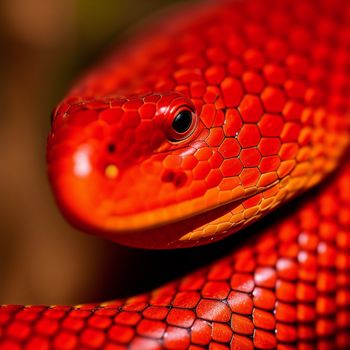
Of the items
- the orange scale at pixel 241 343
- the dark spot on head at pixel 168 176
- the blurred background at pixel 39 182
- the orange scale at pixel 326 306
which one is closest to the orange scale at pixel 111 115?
the dark spot on head at pixel 168 176

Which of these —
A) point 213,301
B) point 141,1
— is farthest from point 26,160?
point 213,301

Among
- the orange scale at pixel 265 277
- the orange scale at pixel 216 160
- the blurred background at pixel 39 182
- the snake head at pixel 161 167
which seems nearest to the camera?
the snake head at pixel 161 167

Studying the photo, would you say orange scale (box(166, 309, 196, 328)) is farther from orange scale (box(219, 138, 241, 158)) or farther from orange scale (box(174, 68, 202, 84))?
orange scale (box(174, 68, 202, 84))

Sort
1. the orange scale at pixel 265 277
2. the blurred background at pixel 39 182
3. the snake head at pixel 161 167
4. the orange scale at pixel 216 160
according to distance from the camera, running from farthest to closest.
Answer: the blurred background at pixel 39 182, the orange scale at pixel 265 277, the orange scale at pixel 216 160, the snake head at pixel 161 167

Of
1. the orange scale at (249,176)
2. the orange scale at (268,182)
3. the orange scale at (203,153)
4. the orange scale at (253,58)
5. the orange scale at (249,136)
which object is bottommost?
the orange scale at (268,182)

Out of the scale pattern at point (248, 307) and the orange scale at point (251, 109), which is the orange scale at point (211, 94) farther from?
the scale pattern at point (248, 307)

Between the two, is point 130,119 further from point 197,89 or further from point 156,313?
point 156,313

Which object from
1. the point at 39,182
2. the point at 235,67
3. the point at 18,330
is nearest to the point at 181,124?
the point at 235,67
